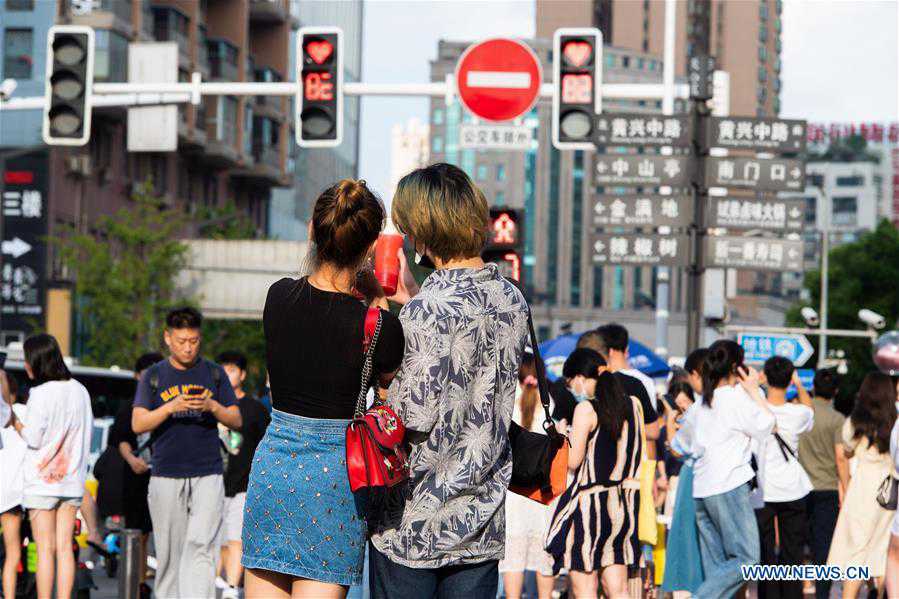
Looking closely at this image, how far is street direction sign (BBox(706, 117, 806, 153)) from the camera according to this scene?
1605cm

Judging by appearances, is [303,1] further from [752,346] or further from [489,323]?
[489,323]

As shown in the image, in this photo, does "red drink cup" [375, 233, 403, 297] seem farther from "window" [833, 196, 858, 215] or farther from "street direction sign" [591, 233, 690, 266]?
"window" [833, 196, 858, 215]

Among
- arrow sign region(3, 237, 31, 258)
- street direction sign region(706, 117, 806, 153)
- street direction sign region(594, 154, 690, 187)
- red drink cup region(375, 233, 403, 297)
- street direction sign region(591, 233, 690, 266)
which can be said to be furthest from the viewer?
arrow sign region(3, 237, 31, 258)

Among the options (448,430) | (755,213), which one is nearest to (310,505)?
(448,430)

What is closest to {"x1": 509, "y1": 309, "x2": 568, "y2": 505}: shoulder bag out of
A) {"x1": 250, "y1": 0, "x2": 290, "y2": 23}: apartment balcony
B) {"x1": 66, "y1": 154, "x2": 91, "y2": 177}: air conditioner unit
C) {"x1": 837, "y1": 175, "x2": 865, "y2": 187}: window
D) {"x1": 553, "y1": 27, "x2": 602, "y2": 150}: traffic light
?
{"x1": 553, "y1": 27, "x2": 602, "y2": 150}: traffic light

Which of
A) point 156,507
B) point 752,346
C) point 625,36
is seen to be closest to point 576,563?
point 156,507

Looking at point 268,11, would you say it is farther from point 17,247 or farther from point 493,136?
point 493,136

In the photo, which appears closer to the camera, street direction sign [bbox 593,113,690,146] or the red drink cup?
the red drink cup

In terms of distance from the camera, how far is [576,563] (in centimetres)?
939

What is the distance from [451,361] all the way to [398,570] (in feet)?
2.10

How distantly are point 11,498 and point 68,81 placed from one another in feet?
22.9

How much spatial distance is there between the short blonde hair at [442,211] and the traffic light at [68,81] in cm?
1162

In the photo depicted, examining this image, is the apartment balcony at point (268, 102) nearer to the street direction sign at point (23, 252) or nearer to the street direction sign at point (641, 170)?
the street direction sign at point (23, 252)

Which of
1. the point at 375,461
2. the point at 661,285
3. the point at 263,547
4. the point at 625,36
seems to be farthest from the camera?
the point at 625,36
